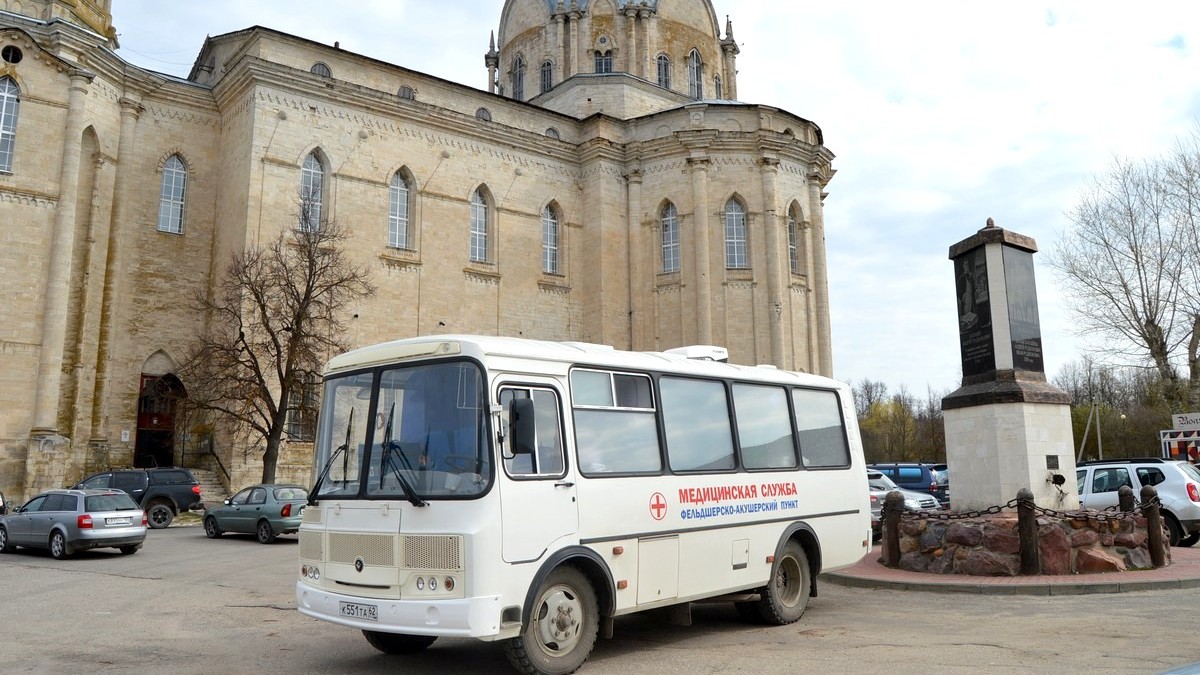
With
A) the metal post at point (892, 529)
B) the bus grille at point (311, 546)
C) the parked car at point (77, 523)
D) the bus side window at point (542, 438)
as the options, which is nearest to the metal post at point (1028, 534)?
the metal post at point (892, 529)

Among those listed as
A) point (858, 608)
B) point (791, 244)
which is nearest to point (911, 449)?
point (791, 244)

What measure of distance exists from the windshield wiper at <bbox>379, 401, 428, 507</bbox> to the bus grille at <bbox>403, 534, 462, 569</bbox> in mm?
281

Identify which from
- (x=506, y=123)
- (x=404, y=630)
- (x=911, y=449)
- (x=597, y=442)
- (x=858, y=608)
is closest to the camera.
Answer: (x=404, y=630)

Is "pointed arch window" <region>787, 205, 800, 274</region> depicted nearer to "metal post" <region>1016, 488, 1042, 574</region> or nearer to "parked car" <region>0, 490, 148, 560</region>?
"metal post" <region>1016, 488, 1042, 574</region>

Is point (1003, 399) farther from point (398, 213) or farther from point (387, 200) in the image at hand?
point (398, 213)

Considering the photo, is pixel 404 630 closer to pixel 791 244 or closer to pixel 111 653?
pixel 111 653

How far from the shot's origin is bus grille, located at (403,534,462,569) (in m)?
6.27

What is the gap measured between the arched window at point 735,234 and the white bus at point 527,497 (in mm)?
30048

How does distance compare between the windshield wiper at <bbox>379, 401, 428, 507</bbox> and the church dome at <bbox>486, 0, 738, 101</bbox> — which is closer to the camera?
the windshield wiper at <bbox>379, 401, 428, 507</bbox>

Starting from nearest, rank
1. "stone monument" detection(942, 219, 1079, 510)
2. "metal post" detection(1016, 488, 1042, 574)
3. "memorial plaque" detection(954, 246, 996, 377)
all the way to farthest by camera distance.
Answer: "metal post" detection(1016, 488, 1042, 574), "stone monument" detection(942, 219, 1079, 510), "memorial plaque" detection(954, 246, 996, 377)

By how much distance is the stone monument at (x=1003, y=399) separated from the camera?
1230 centimetres

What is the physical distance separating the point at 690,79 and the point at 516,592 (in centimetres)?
4286

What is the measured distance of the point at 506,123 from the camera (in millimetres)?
38531

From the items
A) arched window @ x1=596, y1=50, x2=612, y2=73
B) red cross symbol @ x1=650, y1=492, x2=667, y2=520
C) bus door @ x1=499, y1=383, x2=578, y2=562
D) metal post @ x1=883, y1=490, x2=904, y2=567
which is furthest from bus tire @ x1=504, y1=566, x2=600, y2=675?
arched window @ x1=596, y1=50, x2=612, y2=73
